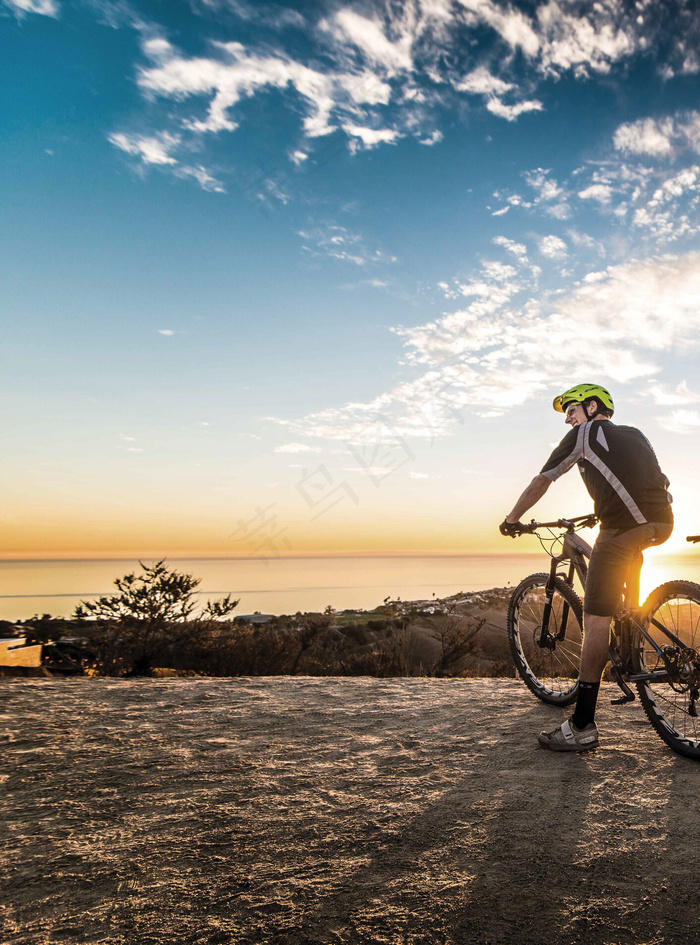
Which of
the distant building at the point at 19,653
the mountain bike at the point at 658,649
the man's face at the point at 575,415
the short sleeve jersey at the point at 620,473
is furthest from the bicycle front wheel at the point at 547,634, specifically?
the distant building at the point at 19,653

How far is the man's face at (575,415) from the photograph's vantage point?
3.61m

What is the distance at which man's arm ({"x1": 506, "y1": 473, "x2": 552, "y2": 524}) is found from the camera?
354cm

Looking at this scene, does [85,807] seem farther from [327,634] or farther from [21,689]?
[327,634]

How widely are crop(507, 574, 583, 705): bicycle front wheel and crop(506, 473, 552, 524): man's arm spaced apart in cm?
89

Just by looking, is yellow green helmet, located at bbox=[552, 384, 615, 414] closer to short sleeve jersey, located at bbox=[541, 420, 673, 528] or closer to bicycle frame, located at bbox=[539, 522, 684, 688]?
short sleeve jersey, located at bbox=[541, 420, 673, 528]

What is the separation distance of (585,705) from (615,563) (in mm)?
834

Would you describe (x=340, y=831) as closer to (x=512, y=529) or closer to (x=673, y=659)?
A: (x=673, y=659)

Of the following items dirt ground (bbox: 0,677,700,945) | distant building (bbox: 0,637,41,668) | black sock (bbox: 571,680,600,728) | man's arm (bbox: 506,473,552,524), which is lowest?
distant building (bbox: 0,637,41,668)

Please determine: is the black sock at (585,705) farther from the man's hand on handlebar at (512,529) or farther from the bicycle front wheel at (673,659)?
the man's hand on handlebar at (512,529)

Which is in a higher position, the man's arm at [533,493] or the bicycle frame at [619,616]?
the man's arm at [533,493]

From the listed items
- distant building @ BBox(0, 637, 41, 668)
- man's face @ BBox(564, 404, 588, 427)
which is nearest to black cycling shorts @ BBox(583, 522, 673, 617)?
man's face @ BBox(564, 404, 588, 427)

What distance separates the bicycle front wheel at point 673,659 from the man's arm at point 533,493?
2.88 feet

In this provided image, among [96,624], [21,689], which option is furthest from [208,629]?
[21,689]

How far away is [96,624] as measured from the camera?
9.00 metres
